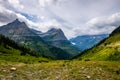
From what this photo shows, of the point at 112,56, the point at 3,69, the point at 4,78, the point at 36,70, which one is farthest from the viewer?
the point at 112,56

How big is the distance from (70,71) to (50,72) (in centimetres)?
251

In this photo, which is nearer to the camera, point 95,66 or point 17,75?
point 17,75

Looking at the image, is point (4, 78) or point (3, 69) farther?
point (3, 69)

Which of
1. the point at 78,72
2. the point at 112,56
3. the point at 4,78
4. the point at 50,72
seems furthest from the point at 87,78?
the point at 112,56

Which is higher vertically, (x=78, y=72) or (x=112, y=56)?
(x=112, y=56)

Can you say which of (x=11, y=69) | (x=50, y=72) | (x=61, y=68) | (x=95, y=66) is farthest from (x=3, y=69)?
(x=95, y=66)

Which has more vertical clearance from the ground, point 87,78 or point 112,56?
point 112,56

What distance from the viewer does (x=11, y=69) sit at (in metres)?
29.0

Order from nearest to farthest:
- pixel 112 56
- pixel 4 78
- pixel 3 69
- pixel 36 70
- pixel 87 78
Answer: pixel 4 78 → pixel 87 78 → pixel 3 69 → pixel 36 70 → pixel 112 56

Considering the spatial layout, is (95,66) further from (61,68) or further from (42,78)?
(42,78)

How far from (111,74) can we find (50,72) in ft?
24.9

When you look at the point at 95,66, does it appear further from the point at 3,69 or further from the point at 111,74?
the point at 3,69

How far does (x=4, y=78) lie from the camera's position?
24.8 meters

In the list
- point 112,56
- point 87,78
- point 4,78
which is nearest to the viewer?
point 4,78
